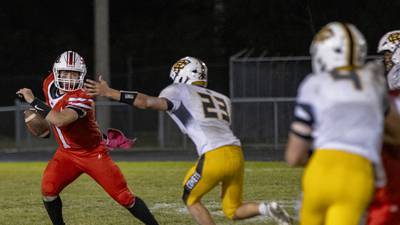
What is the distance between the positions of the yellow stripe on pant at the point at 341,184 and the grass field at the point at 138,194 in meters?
3.82

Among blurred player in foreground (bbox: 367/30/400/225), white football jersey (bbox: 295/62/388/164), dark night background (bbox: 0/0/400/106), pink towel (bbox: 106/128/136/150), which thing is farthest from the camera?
dark night background (bbox: 0/0/400/106)

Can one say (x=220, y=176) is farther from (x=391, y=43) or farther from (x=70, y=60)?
(x=391, y=43)

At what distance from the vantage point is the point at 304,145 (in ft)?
16.1

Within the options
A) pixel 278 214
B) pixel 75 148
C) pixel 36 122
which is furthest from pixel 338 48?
pixel 36 122

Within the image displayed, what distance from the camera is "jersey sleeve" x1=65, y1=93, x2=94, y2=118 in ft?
25.2

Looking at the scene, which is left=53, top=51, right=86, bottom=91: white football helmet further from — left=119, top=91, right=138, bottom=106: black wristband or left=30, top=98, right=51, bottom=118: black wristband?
left=119, top=91, right=138, bottom=106: black wristband

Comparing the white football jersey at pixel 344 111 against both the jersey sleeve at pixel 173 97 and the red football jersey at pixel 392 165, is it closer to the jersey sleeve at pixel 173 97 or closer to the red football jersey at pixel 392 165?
the red football jersey at pixel 392 165

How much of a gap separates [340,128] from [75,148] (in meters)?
3.59

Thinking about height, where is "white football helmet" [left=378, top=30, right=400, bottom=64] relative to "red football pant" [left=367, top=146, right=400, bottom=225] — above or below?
above

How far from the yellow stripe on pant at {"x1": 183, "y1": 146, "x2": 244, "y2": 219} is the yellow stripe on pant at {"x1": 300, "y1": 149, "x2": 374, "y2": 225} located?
2.08m

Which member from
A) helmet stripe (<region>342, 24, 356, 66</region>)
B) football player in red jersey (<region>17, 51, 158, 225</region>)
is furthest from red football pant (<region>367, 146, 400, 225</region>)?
football player in red jersey (<region>17, 51, 158, 225</region>)

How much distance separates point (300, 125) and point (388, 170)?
0.90 metres

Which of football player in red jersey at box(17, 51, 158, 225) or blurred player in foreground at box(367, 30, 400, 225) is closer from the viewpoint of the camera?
blurred player in foreground at box(367, 30, 400, 225)

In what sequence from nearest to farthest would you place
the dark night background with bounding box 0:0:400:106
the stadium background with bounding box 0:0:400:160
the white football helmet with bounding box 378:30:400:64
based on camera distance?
the white football helmet with bounding box 378:30:400:64 → the stadium background with bounding box 0:0:400:160 → the dark night background with bounding box 0:0:400:106
